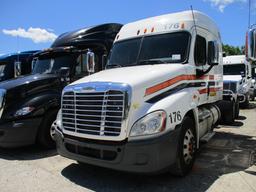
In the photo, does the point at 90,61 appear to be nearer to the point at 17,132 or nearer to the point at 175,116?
the point at 17,132

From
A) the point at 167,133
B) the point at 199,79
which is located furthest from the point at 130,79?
the point at 199,79

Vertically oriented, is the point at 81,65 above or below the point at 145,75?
above

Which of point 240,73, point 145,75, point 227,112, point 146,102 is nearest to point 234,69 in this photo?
point 240,73

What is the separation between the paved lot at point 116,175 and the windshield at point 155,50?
2041 millimetres

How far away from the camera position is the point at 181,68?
5.25 m

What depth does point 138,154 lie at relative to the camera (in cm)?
418

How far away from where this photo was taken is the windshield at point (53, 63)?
7.86 meters

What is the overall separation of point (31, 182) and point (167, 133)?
93.9 inches

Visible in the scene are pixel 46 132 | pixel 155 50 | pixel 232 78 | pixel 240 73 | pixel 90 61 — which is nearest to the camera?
pixel 155 50

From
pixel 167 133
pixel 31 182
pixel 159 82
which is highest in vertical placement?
pixel 159 82

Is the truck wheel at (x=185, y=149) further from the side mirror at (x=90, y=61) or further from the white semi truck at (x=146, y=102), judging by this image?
the side mirror at (x=90, y=61)

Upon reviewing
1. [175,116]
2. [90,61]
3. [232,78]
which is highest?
[90,61]

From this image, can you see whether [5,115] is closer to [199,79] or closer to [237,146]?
[199,79]

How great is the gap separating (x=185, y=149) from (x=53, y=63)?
4.64 m
